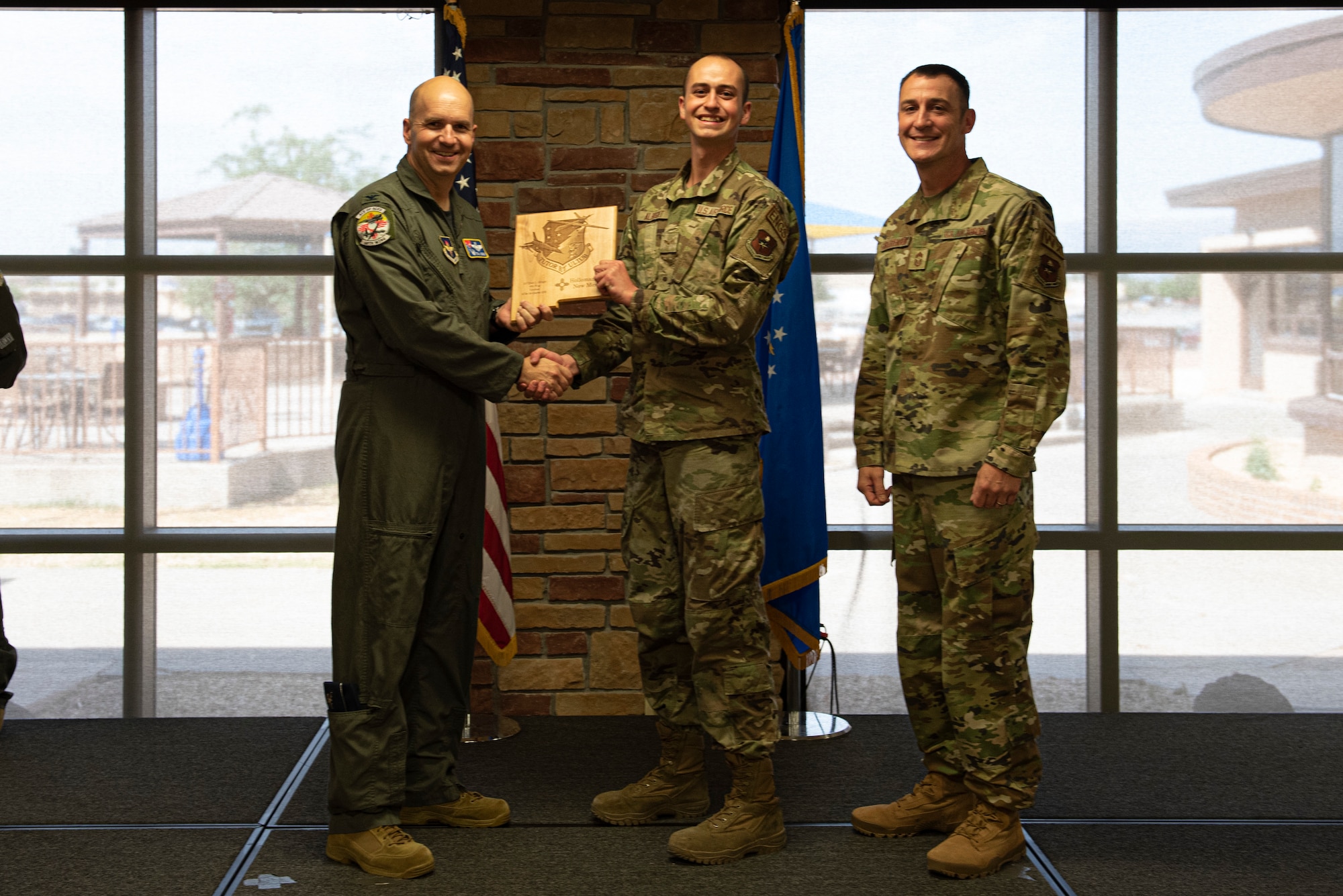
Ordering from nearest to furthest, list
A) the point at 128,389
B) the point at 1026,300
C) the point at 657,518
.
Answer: the point at 1026,300 → the point at 657,518 → the point at 128,389

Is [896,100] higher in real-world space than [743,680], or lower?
higher

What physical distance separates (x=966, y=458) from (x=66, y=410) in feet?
10.6

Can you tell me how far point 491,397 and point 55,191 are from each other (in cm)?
243

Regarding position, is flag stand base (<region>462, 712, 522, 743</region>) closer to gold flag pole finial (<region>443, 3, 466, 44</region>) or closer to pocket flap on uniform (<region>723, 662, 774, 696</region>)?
pocket flap on uniform (<region>723, 662, 774, 696</region>)

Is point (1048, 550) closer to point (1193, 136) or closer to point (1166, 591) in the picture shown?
point (1166, 591)

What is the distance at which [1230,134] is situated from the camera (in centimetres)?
398

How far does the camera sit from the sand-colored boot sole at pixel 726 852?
2480 mm

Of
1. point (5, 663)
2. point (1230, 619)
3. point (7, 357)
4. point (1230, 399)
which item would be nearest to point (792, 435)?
point (1230, 399)

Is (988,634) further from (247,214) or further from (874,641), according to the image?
(247,214)

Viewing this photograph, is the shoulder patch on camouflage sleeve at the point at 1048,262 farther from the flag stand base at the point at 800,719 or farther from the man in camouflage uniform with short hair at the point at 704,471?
the flag stand base at the point at 800,719

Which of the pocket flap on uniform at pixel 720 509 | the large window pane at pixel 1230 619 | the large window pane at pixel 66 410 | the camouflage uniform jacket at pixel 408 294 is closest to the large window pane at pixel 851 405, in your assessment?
the large window pane at pixel 1230 619

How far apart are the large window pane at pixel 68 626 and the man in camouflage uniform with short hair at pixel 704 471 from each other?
7.42ft

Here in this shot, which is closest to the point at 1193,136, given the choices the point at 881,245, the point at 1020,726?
the point at 881,245

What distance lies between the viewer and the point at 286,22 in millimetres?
3969
